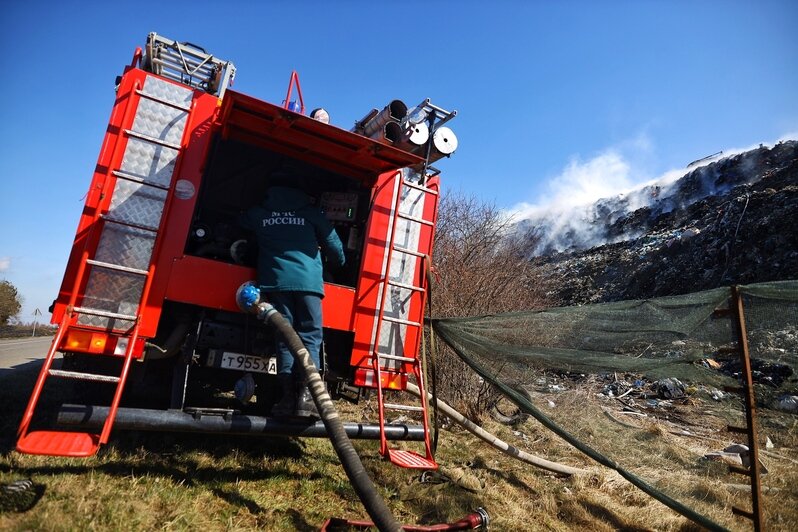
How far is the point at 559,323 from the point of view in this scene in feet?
14.4

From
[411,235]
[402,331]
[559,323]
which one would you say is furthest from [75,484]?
[559,323]

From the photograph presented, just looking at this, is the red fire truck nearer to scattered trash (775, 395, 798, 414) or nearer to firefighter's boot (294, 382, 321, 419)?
firefighter's boot (294, 382, 321, 419)

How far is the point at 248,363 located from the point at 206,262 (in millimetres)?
932

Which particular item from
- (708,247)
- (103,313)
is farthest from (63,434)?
(708,247)

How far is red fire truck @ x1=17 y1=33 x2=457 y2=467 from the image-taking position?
11.4ft

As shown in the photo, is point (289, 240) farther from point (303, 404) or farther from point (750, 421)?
point (750, 421)

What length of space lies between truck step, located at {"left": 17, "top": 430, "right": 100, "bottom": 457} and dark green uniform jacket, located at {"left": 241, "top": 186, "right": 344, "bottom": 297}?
61.7 inches

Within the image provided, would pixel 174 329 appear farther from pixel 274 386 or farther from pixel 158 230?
pixel 274 386

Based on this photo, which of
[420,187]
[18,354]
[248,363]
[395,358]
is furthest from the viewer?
[18,354]

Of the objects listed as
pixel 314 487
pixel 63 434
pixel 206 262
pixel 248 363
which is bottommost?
pixel 314 487

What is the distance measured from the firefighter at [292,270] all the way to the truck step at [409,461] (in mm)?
690

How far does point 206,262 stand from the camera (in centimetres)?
396

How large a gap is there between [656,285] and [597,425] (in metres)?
17.7

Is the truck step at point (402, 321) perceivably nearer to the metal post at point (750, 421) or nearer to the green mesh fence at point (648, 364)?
the green mesh fence at point (648, 364)
